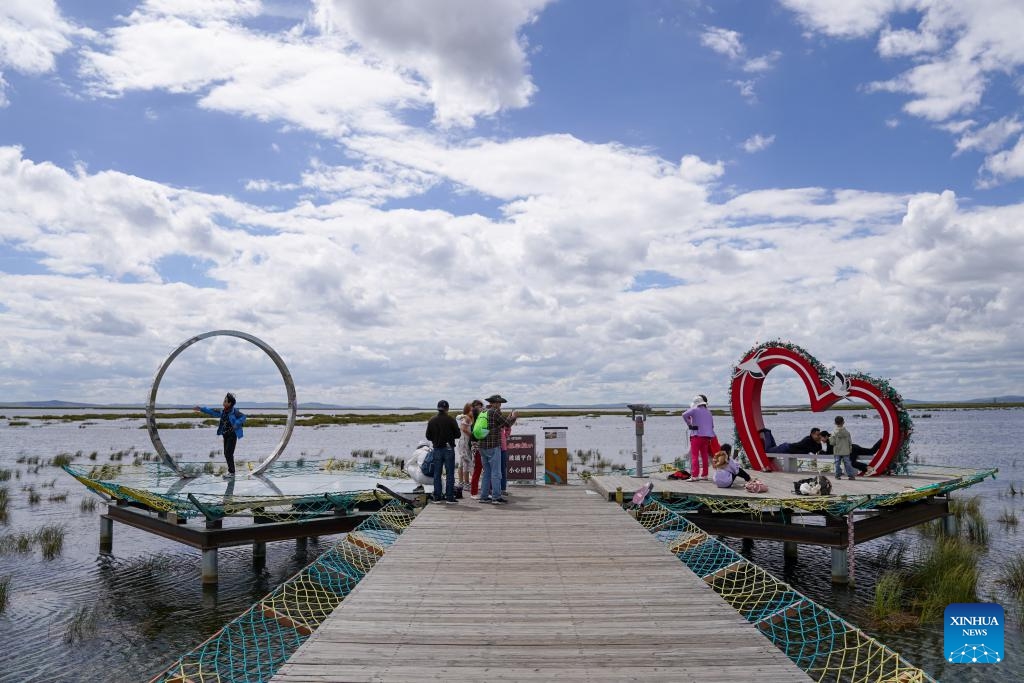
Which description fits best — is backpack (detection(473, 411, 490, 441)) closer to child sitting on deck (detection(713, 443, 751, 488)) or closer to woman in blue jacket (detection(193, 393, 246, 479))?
child sitting on deck (detection(713, 443, 751, 488))

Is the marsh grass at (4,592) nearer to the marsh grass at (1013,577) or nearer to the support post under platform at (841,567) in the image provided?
the support post under platform at (841,567)

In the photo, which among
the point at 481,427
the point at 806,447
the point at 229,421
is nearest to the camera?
the point at 481,427

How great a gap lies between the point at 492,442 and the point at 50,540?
41.6 ft

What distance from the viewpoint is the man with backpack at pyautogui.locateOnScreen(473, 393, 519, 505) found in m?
14.4

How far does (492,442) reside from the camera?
48.1 feet

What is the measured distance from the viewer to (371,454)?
4616 centimetres

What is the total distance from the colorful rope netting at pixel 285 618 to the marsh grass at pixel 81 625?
2327mm

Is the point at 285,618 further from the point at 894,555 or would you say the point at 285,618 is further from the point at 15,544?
the point at 894,555

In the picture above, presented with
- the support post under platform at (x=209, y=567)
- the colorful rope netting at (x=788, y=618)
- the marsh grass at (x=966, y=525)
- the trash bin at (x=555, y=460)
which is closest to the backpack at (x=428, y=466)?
the trash bin at (x=555, y=460)

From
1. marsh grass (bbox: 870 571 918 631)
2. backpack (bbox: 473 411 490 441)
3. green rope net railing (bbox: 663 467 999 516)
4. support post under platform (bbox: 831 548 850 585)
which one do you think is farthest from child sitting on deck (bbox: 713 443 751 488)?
backpack (bbox: 473 411 490 441)

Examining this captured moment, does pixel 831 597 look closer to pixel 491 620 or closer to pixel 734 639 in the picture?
pixel 734 639

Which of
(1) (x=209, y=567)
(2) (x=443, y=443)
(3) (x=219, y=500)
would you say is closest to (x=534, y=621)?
(2) (x=443, y=443)

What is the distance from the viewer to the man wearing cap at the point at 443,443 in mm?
14180

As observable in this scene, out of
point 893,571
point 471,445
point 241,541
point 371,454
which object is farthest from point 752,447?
point 371,454
